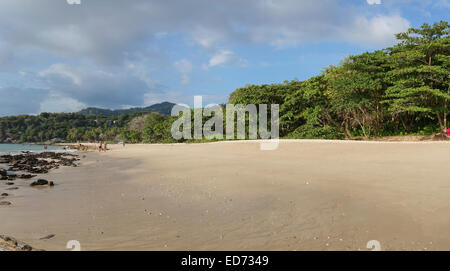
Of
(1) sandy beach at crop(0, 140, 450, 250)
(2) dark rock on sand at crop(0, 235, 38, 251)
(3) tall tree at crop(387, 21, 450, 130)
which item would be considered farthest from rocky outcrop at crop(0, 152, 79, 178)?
(3) tall tree at crop(387, 21, 450, 130)

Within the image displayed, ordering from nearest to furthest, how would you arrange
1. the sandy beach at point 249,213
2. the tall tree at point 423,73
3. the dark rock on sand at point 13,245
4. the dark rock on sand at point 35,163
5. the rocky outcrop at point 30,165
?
1. the dark rock on sand at point 13,245
2. the sandy beach at point 249,213
3. the rocky outcrop at point 30,165
4. the dark rock on sand at point 35,163
5. the tall tree at point 423,73

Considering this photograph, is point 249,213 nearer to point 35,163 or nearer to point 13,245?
point 13,245

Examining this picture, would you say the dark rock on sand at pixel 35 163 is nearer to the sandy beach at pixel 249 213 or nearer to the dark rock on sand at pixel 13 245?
the sandy beach at pixel 249 213

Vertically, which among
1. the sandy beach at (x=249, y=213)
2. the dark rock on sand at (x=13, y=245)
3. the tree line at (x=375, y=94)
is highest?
the tree line at (x=375, y=94)

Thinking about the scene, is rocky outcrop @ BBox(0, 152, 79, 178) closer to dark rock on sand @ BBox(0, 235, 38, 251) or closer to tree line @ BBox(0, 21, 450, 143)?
dark rock on sand @ BBox(0, 235, 38, 251)

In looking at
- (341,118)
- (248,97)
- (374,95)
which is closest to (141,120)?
(248,97)

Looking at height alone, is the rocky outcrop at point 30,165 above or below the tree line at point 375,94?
below

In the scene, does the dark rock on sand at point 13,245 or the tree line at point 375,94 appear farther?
the tree line at point 375,94

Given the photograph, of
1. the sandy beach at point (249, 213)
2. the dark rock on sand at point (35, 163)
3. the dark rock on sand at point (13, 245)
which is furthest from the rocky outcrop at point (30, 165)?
the dark rock on sand at point (13, 245)

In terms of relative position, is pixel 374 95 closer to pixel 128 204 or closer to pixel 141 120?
pixel 128 204

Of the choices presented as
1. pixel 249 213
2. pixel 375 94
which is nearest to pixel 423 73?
pixel 375 94

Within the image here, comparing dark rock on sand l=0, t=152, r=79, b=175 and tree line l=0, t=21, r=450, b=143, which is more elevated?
tree line l=0, t=21, r=450, b=143

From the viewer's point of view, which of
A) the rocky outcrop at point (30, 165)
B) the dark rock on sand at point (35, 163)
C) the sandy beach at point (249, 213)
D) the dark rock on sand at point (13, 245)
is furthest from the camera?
the dark rock on sand at point (35, 163)
